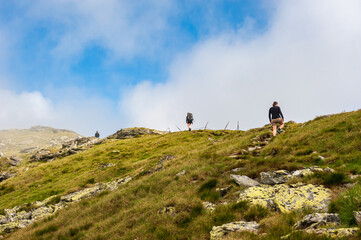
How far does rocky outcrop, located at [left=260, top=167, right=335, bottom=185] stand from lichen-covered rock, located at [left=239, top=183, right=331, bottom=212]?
0.77 metres

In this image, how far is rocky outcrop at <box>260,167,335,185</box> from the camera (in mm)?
10252

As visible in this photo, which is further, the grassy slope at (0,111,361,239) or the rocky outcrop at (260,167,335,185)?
the rocky outcrop at (260,167,335,185)

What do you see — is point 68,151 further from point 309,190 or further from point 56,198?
point 309,190

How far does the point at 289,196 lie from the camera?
27.8 ft

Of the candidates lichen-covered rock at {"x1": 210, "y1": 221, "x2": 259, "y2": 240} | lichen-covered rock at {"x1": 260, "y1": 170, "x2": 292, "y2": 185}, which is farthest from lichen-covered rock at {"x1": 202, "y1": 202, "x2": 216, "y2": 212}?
lichen-covered rock at {"x1": 260, "y1": 170, "x2": 292, "y2": 185}

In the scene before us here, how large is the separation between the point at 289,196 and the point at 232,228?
305cm

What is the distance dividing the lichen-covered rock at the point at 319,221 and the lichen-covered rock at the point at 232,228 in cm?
140

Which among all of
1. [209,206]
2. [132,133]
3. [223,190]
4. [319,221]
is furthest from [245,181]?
[132,133]

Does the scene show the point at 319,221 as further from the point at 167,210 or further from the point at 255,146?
the point at 255,146

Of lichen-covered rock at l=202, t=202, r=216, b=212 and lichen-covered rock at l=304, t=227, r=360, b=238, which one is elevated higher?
lichen-covered rock at l=304, t=227, r=360, b=238

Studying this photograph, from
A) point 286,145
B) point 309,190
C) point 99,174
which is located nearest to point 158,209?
point 309,190

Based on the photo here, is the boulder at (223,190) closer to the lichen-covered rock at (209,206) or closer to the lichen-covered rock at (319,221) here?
the lichen-covered rock at (209,206)

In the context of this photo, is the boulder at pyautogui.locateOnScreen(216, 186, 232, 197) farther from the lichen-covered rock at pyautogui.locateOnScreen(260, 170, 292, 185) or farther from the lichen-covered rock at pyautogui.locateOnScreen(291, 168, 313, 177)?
the lichen-covered rock at pyautogui.locateOnScreen(291, 168, 313, 177)

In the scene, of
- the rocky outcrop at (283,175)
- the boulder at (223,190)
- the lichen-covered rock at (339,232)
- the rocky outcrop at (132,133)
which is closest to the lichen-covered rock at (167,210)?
the boulder at (223,190)
